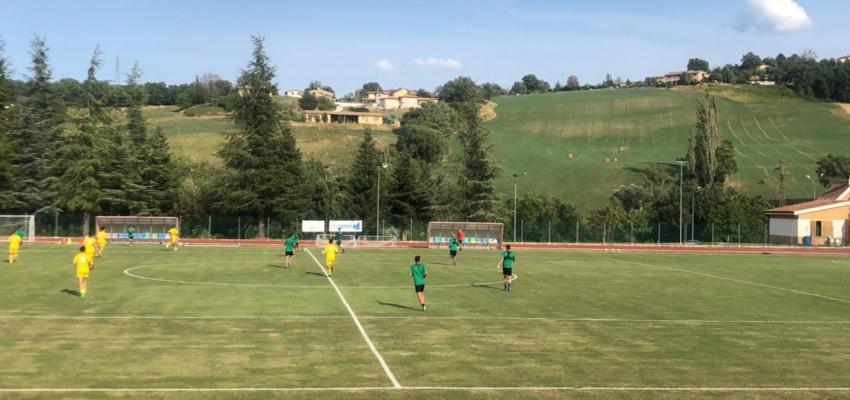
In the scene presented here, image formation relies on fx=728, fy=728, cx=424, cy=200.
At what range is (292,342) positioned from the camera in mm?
18031

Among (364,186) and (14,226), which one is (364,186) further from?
(14,226)

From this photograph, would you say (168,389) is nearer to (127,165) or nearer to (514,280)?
(514,280)

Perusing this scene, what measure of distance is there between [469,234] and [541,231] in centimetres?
1855

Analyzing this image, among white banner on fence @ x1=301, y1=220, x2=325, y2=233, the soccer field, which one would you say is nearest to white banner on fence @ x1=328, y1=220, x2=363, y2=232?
white banner on fence @ x1=301, y1=220, x2=325, y2=233

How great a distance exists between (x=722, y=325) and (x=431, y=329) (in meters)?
9.13

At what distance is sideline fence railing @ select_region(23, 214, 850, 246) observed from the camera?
76000mm

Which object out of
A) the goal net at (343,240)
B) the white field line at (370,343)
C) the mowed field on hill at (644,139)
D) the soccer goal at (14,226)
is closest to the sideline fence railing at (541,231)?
the goal net at (343,240)

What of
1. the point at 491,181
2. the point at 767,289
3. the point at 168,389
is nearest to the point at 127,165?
the point at 491,181

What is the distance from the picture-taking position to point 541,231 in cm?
8144

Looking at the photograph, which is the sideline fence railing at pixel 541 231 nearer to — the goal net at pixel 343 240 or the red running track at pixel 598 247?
the goal net at pixel 343 240

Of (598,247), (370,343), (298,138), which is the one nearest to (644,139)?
(298,138)

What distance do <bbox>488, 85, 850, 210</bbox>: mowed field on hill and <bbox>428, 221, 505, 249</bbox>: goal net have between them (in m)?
54.3

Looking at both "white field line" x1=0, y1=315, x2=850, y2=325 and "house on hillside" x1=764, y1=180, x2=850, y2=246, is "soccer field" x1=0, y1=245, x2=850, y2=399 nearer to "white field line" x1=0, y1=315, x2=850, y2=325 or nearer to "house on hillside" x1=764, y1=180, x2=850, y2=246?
"white field line" x1=0, y1=315, x2=850, y2=325

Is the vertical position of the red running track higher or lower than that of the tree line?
lower
